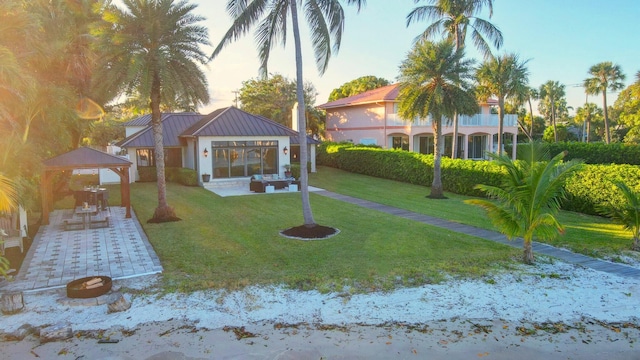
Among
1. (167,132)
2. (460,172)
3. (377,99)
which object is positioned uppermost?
(377,99)

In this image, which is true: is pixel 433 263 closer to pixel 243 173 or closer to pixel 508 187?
pixel 508 187

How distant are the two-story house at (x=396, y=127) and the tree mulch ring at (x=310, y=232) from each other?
2037 cm

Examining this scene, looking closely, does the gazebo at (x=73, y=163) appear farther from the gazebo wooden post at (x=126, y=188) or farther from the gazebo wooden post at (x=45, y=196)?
the gazebo wooden post at (x=126, y=188)

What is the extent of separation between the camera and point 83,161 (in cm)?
1367

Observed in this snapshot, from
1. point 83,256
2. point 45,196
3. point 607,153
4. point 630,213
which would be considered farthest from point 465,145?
point 83,256

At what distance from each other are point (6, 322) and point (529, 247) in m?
9.78

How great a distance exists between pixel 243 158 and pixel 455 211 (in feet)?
40.1

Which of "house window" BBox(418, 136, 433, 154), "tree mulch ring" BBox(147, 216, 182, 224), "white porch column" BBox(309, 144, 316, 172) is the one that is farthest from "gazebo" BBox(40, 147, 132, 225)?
"house window" BBox(418, 136, 433, 154)

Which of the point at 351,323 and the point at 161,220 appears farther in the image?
the point at 161,220

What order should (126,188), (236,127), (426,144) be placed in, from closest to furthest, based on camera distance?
(126,188) → (236,127) → (426,144)

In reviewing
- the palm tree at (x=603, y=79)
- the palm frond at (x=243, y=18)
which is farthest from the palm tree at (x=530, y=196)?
the palm tree at (x=603, y=79)

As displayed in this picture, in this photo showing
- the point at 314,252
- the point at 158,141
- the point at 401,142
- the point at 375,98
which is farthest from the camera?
the point at 401,142

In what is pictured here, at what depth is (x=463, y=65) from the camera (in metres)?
17.4

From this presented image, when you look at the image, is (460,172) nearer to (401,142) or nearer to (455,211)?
(455,211)
